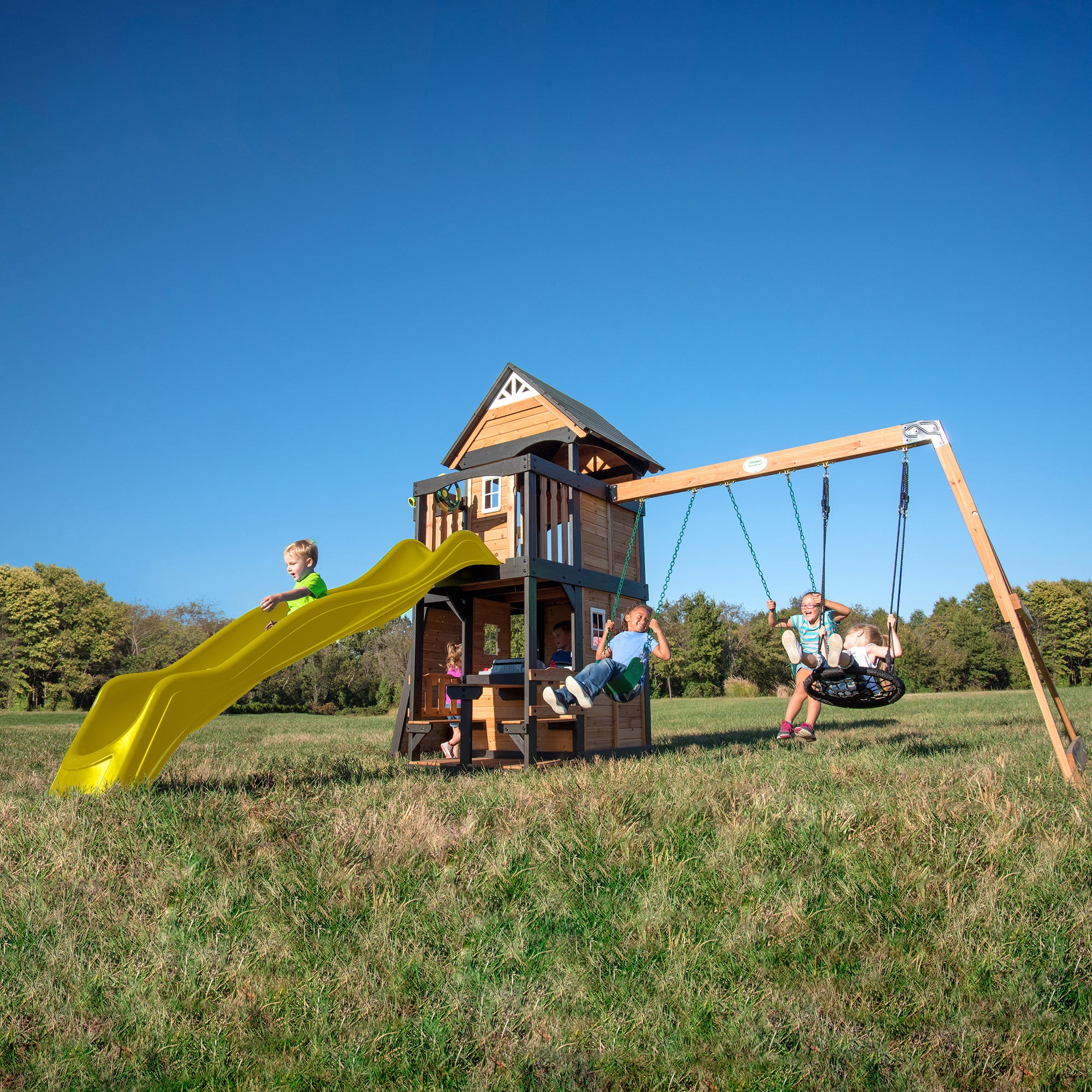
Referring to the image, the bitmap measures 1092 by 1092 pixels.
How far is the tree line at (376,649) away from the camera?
143 ft

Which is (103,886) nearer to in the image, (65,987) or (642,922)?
(65,987)

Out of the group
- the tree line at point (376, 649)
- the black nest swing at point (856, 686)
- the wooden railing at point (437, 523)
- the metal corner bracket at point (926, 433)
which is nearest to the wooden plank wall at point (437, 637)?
the wooden railing at point (437, 523)

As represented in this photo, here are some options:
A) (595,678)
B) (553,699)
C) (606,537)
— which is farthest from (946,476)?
(606,537)

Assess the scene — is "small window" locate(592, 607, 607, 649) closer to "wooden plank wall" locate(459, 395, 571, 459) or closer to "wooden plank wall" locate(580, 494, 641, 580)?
"wooden plank wall" locate(580, 494, 641, 580)

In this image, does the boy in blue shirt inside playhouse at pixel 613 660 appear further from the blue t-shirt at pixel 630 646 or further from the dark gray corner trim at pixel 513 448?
the dark gray corner trim at pixel 513 448

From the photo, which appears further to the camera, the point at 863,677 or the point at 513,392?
the point at 513,392

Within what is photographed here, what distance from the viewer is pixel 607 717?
11.3 meters

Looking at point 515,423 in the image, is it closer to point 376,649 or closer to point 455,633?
point 455,633

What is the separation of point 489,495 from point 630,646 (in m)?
4.44

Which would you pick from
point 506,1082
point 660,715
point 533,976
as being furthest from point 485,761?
point 660,715

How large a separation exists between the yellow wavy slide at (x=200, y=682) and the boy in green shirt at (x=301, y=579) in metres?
0.23

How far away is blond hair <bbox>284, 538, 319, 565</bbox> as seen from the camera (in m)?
8.48

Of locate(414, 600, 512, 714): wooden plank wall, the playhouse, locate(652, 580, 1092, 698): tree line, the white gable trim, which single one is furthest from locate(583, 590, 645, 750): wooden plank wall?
locate(652, 580, 1092, 698): tree line

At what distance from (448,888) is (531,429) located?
9548 millimetres
